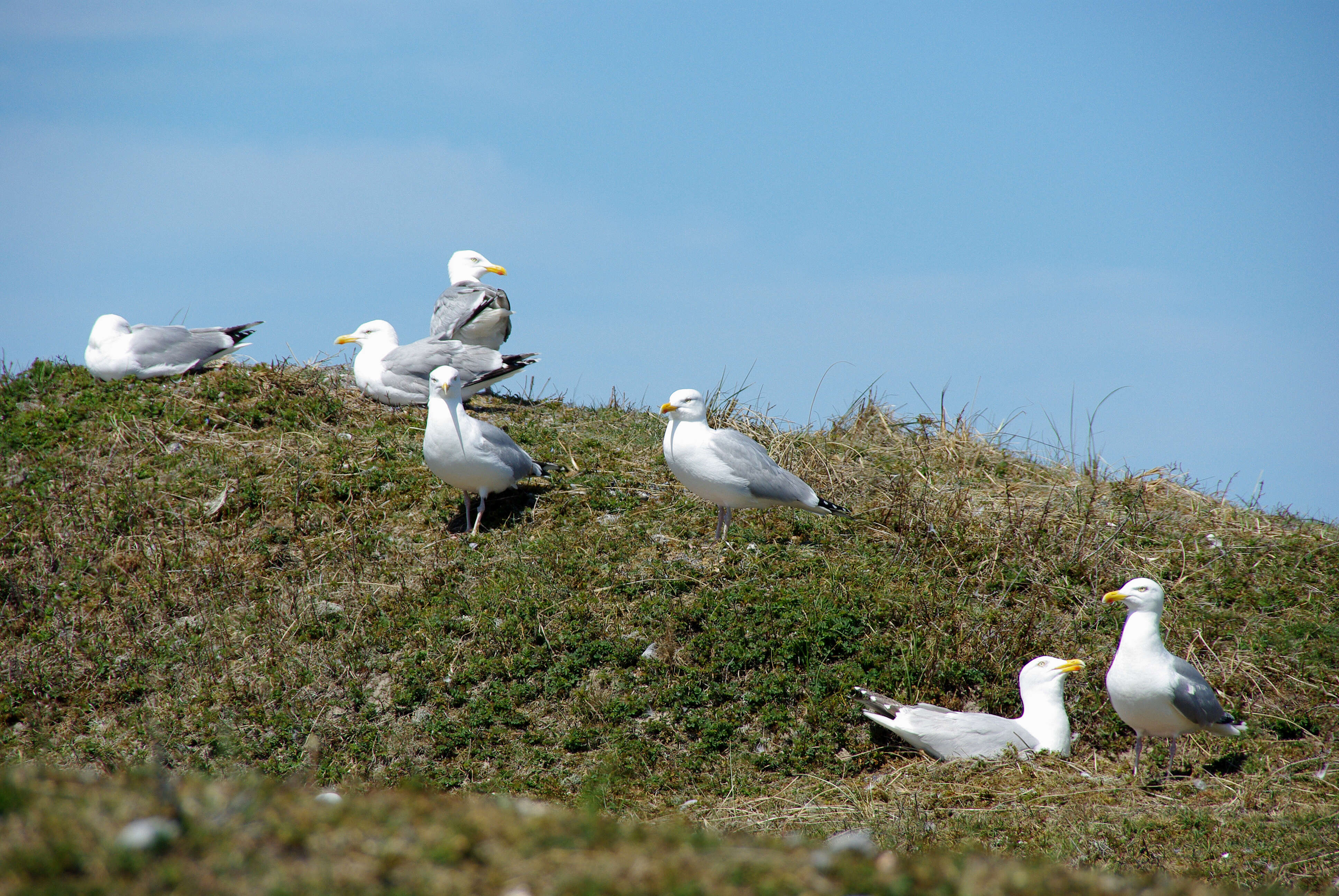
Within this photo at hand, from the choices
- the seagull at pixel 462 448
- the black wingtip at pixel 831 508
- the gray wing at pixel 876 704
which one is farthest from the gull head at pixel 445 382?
the gray wing at pixel 876 704

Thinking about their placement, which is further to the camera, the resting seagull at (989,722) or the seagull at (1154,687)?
the resting seagull at (989,722)

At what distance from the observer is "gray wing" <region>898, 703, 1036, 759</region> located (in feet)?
21.0

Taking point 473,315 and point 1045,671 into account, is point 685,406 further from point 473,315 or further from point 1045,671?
point 473,315

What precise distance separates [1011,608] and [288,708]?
17.6 ft

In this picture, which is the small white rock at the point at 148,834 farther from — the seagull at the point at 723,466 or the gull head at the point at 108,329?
the gull head at the point at 108,329

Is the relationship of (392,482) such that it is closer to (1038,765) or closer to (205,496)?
(205,496)

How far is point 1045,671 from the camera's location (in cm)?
674

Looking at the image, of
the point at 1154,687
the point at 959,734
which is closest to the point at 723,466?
the point at 959,734

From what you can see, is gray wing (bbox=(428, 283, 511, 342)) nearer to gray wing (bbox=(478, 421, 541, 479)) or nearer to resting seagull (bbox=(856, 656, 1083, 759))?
gray wing (bbox=(478, 421, 541, 479))

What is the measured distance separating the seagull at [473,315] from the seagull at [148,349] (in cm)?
231

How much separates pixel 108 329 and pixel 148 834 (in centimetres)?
1010

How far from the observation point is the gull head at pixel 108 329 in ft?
35.8

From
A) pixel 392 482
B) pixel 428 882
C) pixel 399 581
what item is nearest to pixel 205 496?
pixel 392 482

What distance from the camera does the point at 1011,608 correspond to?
311 inches
